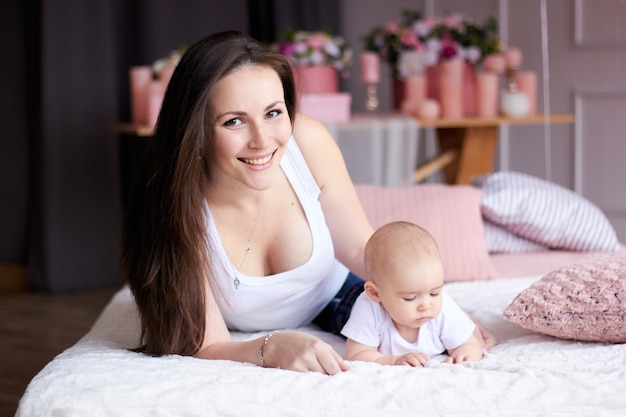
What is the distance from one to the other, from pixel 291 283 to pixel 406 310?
12.2 inches

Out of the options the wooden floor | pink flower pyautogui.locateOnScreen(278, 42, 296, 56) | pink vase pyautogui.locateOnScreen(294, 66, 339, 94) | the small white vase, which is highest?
pink flower pyautogui.locateOnScreen(278, 42, 296, 56)

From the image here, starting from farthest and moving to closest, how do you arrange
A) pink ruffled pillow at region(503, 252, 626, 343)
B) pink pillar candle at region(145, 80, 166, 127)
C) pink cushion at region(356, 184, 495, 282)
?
pink pillar candle at region(145, 80, 166, 127)
pink cushion at region(356, 184, 495, 282)
pink ruffled pillow at region(503, 252, 626, 343)

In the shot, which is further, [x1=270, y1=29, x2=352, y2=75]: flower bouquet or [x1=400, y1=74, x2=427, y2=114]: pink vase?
[x1=400, y1=74, x2=427, y2=114]: pink vase

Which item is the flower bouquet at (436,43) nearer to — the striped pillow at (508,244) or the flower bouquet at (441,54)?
the flower bouquet at (441,54)

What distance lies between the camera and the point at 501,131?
490 cm

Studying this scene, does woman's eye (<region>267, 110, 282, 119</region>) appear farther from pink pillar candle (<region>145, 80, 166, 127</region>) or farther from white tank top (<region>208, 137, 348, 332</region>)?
pink pillar candle (<region>145, 80, 166, 127</region>)

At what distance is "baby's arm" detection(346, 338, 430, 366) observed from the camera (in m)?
1.62

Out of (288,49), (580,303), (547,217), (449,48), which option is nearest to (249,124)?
(580,303)

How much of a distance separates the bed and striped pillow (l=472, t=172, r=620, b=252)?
72 centimetres

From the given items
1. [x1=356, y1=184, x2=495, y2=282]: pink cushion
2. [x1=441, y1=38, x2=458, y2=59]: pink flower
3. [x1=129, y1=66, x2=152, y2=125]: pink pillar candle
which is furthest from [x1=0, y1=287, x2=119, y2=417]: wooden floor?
[x1=441, y1=38, x2=458, y2=59]: pink flower

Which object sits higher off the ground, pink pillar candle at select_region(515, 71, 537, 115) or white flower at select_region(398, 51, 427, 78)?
white flower at select_region(398, 51, 427, 78)

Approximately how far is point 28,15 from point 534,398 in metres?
3.27

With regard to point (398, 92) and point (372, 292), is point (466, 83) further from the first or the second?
point (372, 292)

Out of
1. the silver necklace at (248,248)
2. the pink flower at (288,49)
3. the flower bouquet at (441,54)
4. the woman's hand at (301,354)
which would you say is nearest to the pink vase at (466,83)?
the flower bouquet at (441,54)
